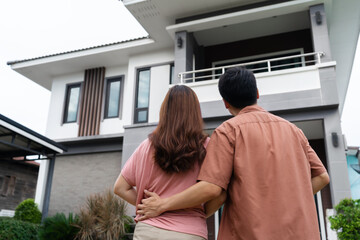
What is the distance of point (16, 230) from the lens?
7574 mm

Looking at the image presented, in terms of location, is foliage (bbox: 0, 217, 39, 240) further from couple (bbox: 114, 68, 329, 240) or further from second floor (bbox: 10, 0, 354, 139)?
couple (bbox: 114, 68, 329, 240)

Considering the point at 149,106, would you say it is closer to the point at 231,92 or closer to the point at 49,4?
the point at 231,92

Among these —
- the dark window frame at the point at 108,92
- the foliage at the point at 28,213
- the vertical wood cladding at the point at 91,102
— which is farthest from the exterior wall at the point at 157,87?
the foliage at the point at 28,213

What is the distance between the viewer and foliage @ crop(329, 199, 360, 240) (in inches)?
221

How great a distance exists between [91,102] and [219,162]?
10775mm

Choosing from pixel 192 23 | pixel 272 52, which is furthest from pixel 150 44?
pixel 272 52

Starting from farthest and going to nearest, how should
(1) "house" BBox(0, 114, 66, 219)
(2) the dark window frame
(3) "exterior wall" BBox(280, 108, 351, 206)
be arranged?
(2) the dark window frame → (1) "house" BBox(0, 114, 66, 219) → (3) "exterior wall" BBox(280, 108, 351, 206)

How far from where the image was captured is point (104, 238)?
7.09 meters

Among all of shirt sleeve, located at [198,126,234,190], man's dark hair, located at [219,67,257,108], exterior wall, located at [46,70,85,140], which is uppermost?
exterior wall, located at [46,70,85,140]

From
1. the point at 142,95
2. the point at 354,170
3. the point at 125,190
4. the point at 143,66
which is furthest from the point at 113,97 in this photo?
the point at 354,170

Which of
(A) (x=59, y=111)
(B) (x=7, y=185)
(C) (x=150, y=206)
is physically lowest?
(C) (x=150, y=206)

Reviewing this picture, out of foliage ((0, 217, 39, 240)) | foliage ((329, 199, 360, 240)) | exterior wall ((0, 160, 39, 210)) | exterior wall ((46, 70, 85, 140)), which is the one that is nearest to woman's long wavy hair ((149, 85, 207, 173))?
foliage ((329, 199, 360, 240))

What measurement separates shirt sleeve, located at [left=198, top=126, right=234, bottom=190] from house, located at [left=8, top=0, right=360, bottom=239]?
19.7ft

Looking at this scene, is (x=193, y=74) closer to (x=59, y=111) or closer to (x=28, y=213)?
(x=59, y=111)
